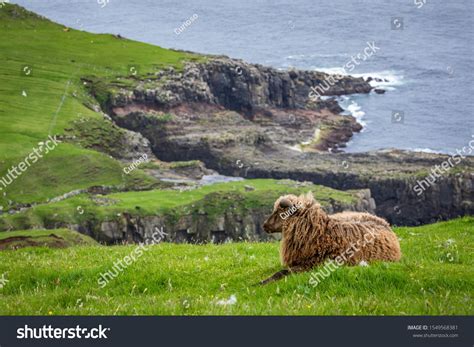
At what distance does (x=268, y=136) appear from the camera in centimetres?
16238

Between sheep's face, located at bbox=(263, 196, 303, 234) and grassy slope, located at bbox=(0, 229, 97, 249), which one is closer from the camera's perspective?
sheep's face, located at bbox=(263, 196, 303, 234)

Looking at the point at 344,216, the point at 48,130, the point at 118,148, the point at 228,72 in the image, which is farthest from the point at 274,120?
the point at 344,216

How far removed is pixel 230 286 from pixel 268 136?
147 m

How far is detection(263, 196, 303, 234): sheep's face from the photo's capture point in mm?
17125

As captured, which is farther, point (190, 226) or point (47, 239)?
point (190, 226)

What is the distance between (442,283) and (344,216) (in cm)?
438

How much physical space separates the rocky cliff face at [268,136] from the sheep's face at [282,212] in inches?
4555

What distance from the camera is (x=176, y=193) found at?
390 ft

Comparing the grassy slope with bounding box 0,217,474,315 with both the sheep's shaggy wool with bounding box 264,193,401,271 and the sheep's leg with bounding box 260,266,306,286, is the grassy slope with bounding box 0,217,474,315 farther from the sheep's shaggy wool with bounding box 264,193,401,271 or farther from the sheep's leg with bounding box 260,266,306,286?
the sheep's shaggy wool with bounding box 264,193,401,271

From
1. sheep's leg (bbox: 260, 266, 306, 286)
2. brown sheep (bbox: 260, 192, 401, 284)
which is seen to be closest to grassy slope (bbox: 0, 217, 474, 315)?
sheep's leg (bbox: 260, 266, 306, 286)

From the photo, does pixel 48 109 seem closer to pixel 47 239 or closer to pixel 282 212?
pixel 47 239

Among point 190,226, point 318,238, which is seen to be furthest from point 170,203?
point 318,238
